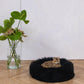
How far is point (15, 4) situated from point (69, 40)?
23.5 inches

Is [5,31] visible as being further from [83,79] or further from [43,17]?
[83,79]

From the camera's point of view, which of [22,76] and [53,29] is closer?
Result: [22,76]

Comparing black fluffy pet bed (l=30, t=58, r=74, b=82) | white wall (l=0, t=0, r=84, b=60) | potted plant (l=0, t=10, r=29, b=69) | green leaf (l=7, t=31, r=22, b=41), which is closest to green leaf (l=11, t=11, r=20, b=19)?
potted plant (l=0, t=10, r=29, b=69)

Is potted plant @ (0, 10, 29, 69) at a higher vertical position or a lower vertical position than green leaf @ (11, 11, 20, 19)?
lower

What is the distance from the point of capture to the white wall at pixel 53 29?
1594mm

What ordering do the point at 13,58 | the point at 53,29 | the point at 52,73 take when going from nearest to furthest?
the point at 52,73 < the point at 13,58 < the point at 53,29

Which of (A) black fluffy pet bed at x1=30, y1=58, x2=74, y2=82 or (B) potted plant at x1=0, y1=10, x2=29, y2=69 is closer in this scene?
(A) black fluffy pet bed at x1=30, y1=58, x2=74, y2=82

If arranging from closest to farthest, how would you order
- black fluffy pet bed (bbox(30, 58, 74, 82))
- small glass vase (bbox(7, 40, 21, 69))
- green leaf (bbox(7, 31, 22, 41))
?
black fluffy pet bed (bbox(30, 58, 74, 82)) → green leaf (bbox(7, 31, 22, 41)) → small glass vase (bbox(7, 40, 21, 69))

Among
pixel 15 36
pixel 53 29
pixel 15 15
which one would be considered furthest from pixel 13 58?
pixel 53 29

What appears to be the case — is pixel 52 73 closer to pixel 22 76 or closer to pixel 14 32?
pixel 22 76

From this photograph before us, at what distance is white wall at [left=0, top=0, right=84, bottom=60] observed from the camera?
5.23ft

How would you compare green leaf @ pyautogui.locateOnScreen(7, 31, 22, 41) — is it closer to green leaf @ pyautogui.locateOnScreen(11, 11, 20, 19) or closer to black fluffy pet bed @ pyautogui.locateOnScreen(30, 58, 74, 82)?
green leaf @ pyautogui.locateOnScreen(11, 11, 20, 19)

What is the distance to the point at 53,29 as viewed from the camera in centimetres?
162

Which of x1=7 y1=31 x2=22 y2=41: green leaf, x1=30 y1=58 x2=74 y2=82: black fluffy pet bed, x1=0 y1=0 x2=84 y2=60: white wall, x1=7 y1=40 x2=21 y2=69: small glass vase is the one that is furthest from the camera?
x1=0 y1=0 x2=84 y2=60: white wall
